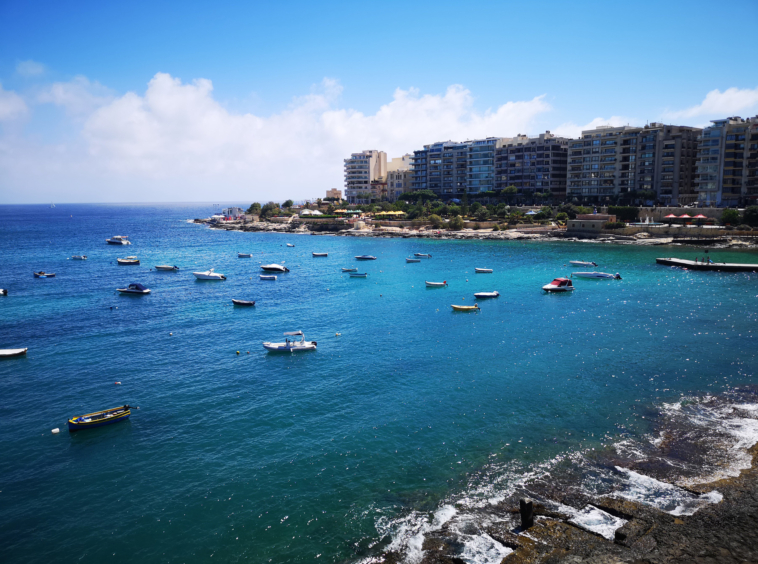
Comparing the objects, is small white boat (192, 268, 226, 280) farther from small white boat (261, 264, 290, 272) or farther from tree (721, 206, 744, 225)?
tree (721, 206, 744, 225)

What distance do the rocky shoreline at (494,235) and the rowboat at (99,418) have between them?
117 m

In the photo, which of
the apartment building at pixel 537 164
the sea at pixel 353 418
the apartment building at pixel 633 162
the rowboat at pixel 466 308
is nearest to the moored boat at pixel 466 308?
the rowboat at pixel 466 308

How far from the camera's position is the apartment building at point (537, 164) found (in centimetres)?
17950

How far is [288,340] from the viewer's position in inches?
1841

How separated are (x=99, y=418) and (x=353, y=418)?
638 inches

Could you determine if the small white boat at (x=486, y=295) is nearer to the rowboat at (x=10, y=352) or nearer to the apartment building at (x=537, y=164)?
the rowboat at (x=10, y=352)

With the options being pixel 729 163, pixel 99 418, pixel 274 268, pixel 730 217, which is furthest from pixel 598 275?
pixel 729 163

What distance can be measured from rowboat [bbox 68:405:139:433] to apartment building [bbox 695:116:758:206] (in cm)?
14717

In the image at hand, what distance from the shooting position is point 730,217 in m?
114

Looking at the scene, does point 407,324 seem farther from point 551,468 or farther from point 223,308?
point 551,468

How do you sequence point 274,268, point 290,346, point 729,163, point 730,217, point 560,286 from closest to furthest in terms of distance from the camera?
point 290,346, point 560,286, point 274,268, point 730,217, point 729,163

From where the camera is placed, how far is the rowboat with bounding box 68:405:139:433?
30797 mm

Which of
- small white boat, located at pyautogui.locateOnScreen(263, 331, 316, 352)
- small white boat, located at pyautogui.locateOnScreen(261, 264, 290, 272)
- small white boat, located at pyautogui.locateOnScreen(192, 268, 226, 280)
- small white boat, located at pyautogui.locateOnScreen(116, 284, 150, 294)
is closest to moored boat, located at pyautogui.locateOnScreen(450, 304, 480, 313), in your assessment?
small white boat, located at pyautogui.locateOnScreen(263, 331, 316, 352)

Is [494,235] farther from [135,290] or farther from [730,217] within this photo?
[135,290]
